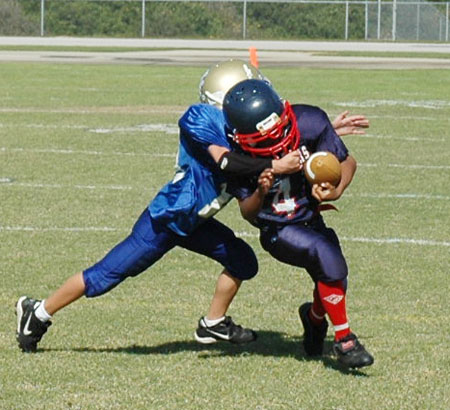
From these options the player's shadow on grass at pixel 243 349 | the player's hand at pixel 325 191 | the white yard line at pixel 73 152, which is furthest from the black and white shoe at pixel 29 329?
the white yard line at pixel 73 152

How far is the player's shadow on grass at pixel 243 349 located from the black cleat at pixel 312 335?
0.04 m

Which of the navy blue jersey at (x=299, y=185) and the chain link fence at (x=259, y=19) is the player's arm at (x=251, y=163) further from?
the chain link fence at (x=259, y=19)

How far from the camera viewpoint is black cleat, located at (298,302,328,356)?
6.20m

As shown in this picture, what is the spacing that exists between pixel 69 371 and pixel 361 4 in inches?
1867

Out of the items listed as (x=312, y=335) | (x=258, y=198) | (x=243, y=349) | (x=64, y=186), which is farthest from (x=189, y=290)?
(x=64, y=186)

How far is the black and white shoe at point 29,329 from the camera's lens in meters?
6.27

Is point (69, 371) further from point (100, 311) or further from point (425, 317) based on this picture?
point (425, 317)

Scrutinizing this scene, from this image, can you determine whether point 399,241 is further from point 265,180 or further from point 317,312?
point 265,180

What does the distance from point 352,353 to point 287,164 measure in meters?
0.89

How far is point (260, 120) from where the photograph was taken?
568cm

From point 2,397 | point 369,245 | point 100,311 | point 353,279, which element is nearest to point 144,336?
point 100,311

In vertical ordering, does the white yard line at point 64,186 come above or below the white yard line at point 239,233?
below

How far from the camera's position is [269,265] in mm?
8508

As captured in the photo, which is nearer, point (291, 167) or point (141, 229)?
point (291, 167)
